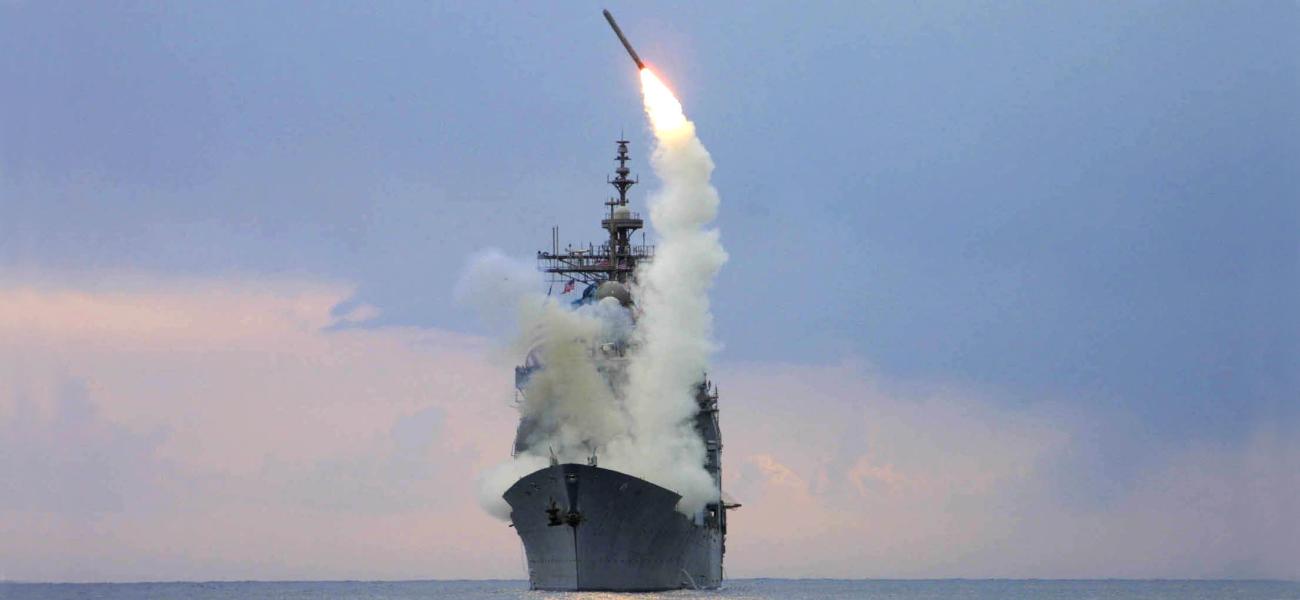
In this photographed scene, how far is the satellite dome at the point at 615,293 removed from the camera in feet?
270

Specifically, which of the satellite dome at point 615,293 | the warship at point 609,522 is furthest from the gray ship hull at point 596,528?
the satellite dome at point 615,293

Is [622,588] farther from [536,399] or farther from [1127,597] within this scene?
[1127,597]

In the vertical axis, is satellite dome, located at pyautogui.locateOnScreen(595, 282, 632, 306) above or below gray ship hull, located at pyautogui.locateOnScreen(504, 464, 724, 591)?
above

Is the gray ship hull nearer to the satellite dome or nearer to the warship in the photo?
the warship

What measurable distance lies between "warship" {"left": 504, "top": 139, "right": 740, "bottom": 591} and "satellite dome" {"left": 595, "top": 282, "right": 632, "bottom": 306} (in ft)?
21.5

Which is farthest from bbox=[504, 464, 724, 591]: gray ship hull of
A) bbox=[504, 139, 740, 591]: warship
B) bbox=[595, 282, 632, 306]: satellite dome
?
bbox=[595, 282, 632, 306]: satellite dome

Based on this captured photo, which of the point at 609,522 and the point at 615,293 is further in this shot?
the point at 615,293

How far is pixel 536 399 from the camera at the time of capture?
72062 millimetres

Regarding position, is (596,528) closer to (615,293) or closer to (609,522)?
(609,522)

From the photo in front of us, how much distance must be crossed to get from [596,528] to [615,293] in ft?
66.9

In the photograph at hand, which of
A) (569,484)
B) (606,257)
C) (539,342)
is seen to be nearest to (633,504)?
(569,484)

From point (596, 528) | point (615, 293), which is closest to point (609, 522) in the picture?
point (596, 528)

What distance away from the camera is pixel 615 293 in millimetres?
82438

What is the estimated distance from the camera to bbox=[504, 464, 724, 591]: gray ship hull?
63.1 metres
